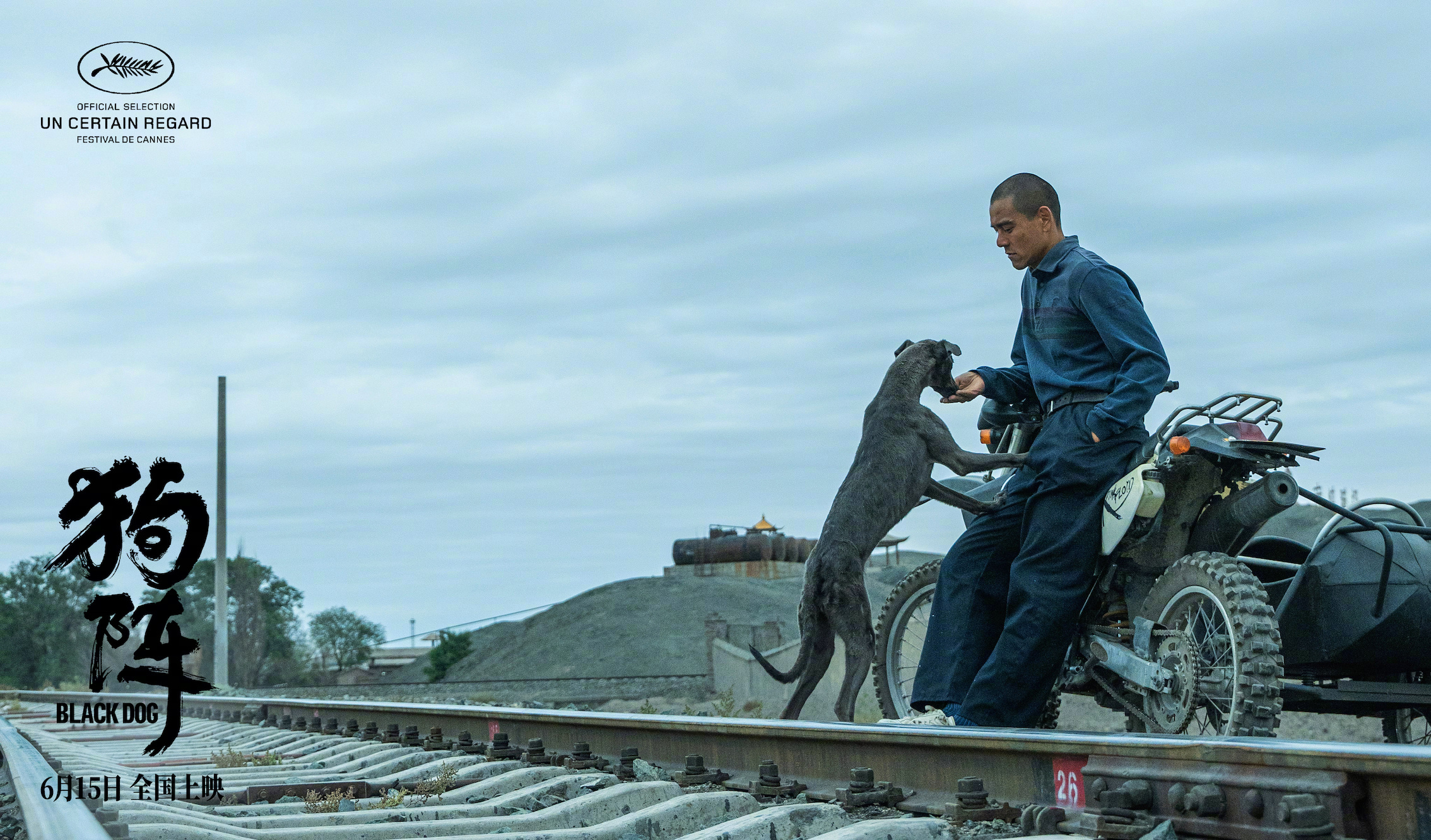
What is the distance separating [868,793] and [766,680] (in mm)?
19741

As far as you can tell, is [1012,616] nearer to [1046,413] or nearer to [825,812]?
[1046,413]

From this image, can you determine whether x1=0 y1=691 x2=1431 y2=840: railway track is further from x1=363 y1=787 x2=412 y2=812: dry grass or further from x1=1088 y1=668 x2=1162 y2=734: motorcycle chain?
x1=1088 y1=668 x2=1162 y2=734: motorcycle chain

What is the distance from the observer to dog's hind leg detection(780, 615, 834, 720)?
6371 millimetres

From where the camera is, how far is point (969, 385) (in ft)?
16.8

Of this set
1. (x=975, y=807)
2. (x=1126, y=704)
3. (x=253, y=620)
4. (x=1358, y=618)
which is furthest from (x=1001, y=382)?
(x=253, y=620)

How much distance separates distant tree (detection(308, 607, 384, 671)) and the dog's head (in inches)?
2960

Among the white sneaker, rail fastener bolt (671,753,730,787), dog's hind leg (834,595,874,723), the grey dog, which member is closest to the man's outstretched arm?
the grey dog

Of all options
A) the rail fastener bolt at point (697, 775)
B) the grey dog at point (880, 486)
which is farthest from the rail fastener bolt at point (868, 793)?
the grey dog at point (880, 486)

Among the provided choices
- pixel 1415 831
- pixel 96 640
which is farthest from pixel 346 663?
pixel 1415 831

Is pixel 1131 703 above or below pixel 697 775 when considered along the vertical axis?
above

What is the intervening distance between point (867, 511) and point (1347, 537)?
2.04m

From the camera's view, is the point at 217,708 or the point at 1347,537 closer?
the point at 1347,537

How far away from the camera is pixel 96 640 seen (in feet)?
19.5

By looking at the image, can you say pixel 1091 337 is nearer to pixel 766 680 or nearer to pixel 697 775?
pixel 697 775
